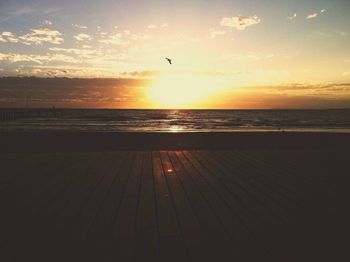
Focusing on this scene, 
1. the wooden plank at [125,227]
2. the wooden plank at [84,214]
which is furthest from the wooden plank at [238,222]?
the wooden plank at [84,214]

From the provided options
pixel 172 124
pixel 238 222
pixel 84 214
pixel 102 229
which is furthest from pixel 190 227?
pixel 172 124

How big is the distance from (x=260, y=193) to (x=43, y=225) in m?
3.16

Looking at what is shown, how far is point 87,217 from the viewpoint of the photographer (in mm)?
3902

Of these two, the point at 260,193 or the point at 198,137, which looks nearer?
the point at 260,193

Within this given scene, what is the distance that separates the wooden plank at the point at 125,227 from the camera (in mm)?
2936

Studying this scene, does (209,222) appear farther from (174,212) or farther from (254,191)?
(254,191)

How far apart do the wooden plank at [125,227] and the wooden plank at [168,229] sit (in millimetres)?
302

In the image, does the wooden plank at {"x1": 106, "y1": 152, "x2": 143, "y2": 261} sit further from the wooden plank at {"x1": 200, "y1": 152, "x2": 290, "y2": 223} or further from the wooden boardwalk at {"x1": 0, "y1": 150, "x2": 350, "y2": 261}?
the wooden plank at {"x1": 200, "y1": 152, "x2": 290, "y2": 223}

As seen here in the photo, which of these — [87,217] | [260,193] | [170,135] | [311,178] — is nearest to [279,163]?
[311,178]

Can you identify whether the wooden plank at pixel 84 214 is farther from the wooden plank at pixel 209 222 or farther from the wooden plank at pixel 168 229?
the wooden plank at pixel 209 222

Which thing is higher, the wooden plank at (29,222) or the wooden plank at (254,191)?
the wooden plank at (254,191)

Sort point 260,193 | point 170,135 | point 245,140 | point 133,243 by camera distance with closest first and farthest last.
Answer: point 133,243 → point 260,193 → point 245,140 → point 170,135

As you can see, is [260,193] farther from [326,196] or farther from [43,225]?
[43,225]

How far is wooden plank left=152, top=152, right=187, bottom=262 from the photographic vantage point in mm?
2924
